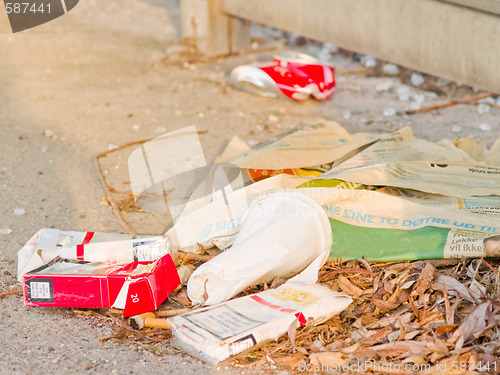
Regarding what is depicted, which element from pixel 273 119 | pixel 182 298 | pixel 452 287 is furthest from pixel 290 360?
pixel 273 119

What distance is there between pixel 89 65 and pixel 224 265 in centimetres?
295

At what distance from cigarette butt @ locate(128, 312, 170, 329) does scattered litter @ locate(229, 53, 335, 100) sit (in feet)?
7.16

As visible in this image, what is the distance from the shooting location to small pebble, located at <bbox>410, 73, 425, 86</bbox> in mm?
4090

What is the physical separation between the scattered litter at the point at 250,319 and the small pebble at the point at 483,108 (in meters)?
2.14

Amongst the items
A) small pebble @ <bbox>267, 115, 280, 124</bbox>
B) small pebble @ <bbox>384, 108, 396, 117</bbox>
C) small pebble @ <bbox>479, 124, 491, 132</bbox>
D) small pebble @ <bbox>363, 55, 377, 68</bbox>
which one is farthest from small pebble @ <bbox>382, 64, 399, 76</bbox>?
small pebble @ <bbox>267, 115, 280, 124</bbox>

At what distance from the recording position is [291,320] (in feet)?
5.99

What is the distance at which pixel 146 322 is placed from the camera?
196 centimetres

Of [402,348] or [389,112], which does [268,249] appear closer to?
[402,348]

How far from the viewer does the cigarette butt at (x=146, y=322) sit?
195cm

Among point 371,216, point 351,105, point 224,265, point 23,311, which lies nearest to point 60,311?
point 23,311

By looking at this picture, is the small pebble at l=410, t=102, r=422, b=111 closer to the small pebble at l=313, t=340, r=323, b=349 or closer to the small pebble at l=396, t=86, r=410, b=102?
the small pebble at l=396, t=86, r=410, b=102

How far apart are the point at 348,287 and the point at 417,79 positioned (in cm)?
241

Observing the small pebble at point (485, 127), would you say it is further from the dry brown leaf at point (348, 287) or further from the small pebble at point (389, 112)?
the dry brown leaf at point (348, 287)

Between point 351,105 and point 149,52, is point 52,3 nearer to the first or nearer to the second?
point 149,52
